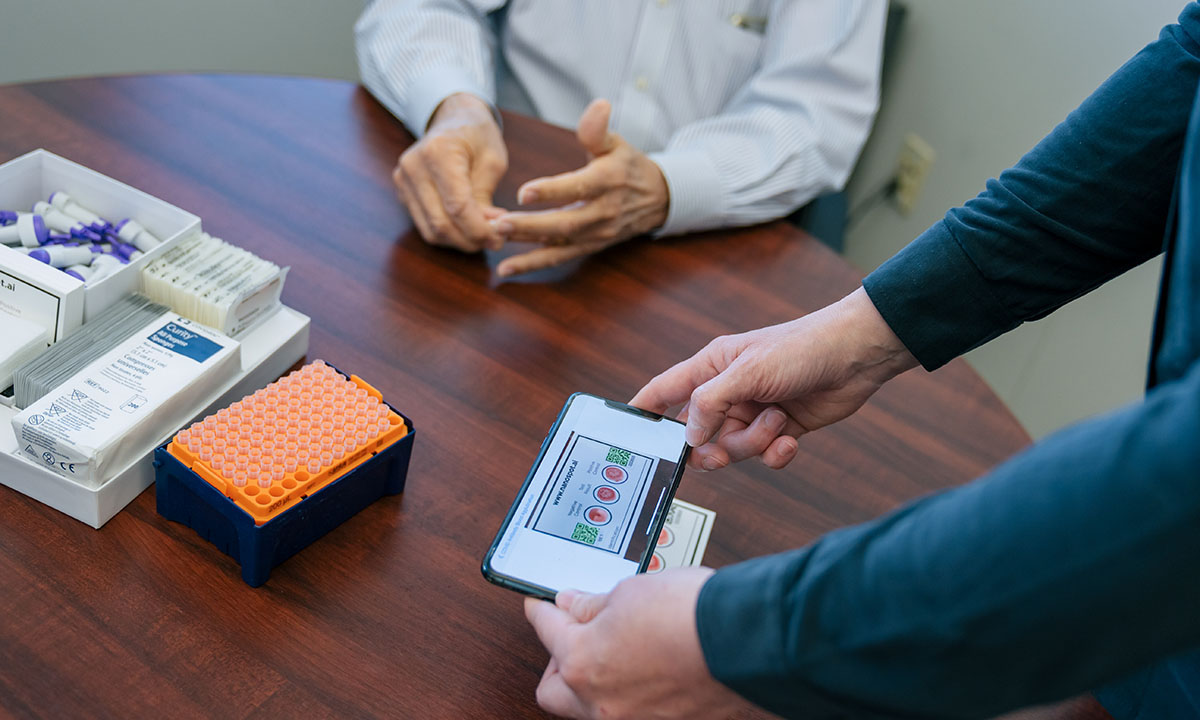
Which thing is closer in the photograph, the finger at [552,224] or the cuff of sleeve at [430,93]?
the finger at [552,224]

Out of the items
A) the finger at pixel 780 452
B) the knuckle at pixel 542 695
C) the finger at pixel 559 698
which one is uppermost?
the finger at pixel 780 452

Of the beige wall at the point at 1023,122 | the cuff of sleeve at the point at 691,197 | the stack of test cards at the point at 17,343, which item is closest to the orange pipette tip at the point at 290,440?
the stack of test cards at the point at 17,343

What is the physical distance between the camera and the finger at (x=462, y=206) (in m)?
1.01

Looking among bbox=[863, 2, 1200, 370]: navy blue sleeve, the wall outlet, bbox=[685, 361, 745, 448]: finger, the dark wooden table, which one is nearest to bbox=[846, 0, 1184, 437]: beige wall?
the wall outlet

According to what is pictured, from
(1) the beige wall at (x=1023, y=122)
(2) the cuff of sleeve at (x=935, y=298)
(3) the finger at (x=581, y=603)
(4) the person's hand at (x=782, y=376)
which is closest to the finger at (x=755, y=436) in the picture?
(4) the person's hand at (x=782, y=376)

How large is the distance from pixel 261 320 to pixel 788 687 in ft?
1.80

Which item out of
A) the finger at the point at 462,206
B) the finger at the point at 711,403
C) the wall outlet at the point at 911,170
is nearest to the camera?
the finger at the point at 711,403

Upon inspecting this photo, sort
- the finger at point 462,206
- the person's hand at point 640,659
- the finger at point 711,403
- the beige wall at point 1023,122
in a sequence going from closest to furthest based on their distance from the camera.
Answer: the person's hand at point 640,659 → the finger at point 711,403 → the finger at point 462,206 → the beige wall at point 1023,122

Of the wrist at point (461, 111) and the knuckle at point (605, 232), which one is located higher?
the wrist at point (461, 111)

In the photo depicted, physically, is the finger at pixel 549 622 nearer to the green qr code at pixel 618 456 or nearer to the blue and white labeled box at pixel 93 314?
the green qr code at pixel 618 456

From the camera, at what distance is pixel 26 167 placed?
837mm

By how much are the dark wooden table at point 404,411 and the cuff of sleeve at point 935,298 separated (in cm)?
15

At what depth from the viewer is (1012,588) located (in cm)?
42

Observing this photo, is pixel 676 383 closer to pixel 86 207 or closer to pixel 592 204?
pixel 592 204
